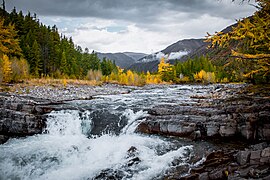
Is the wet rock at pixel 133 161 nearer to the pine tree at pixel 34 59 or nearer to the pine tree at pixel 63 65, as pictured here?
the pine tree at pixel 34 59

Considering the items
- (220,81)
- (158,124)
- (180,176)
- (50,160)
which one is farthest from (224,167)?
(220,81)

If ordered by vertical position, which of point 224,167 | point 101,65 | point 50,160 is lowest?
point 50,160

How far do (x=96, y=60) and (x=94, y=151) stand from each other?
63.8m

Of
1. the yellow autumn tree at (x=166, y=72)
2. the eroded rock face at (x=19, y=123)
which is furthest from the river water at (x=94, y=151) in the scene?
the yellow autumn tree at (x=166, y=72)

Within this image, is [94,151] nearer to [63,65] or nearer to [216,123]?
[216,123]

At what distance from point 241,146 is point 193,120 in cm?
333

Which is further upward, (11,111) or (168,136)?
(11,111)

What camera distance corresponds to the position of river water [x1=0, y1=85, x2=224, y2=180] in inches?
428

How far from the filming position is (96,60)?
7512 cm

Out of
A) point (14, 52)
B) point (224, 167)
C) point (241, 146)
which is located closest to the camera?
point (224, 167)

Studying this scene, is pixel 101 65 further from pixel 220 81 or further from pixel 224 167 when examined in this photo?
pixel 224 167

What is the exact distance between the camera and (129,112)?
18547mm

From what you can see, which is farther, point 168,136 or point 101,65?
point 101,65

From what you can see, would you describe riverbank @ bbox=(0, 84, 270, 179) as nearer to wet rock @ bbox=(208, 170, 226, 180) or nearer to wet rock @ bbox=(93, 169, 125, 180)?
wet rock @ bbox=(208, 170, 226, 180)
